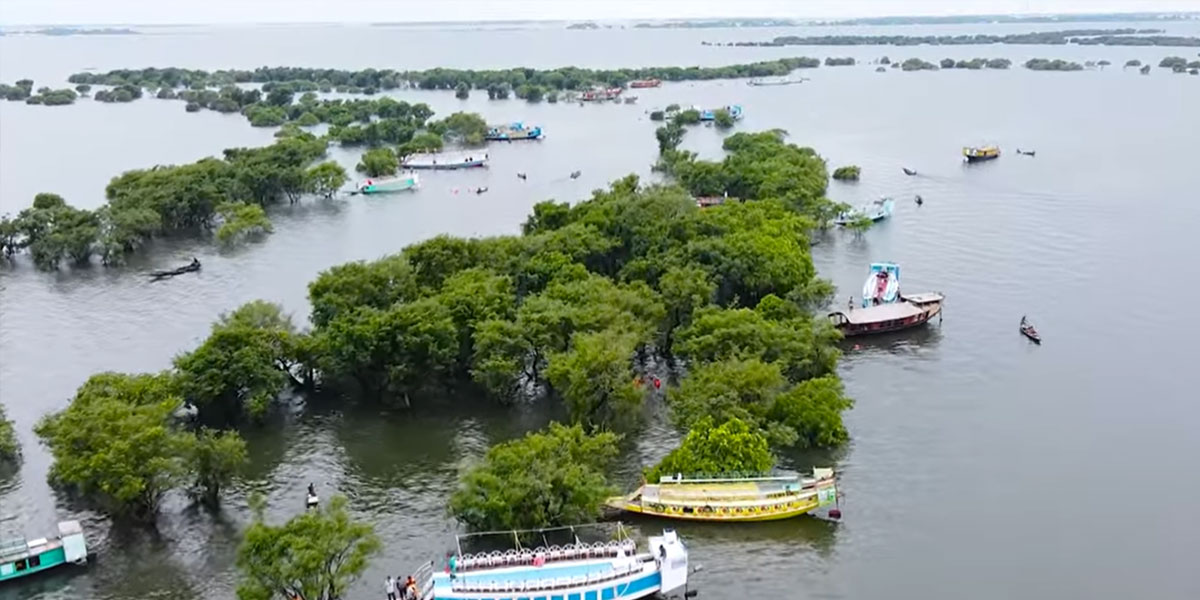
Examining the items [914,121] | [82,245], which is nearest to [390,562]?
[82,245]

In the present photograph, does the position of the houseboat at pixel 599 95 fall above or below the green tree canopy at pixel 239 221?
above

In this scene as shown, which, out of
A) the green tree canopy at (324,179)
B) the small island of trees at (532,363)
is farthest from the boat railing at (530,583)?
the green tree canopy at (324,179)

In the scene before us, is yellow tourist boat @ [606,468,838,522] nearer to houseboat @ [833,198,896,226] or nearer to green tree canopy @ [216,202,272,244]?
houseboat @ [833,198,896,226]

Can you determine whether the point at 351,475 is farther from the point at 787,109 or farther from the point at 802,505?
the point at 787,109

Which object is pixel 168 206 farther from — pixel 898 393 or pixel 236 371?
pixel 898 393

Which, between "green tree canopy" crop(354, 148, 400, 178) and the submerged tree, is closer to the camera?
the submerged tree

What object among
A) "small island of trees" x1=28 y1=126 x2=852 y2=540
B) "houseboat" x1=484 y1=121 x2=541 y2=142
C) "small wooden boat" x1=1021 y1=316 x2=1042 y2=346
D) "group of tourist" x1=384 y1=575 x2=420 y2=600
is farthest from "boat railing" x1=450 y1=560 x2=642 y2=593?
"houseboat" x1=484 y1=121 x2=541 y2=142

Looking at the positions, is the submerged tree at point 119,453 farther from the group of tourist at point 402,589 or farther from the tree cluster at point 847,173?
the tree cluster at point 847,173
